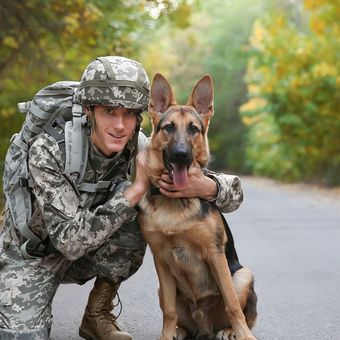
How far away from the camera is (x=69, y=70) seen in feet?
60.7

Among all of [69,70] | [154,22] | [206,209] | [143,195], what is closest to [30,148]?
[143,195]

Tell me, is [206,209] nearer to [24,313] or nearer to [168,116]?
[168,116]

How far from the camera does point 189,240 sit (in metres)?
4.75

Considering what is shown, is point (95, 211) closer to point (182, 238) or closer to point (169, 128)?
point (182, 238)

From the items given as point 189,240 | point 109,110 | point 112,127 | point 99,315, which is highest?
point 109,110

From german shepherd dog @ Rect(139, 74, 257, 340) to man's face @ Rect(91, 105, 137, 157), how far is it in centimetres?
27

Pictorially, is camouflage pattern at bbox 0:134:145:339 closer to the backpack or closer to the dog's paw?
the backpack

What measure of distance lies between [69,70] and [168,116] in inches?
556

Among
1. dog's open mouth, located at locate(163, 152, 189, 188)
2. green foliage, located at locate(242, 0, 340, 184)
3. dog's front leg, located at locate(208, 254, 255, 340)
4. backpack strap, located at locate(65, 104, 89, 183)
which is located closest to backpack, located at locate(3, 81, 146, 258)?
backpack strap, located at locate(65, 104, 89, 183)

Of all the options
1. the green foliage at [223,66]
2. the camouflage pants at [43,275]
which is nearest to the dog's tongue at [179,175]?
the camouflage pants at [43,275]

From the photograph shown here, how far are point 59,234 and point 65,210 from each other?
16 cm

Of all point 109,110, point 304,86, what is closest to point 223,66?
point 304,86

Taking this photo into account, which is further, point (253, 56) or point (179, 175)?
point (253, 56)

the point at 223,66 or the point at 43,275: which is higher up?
the point at 223,66
